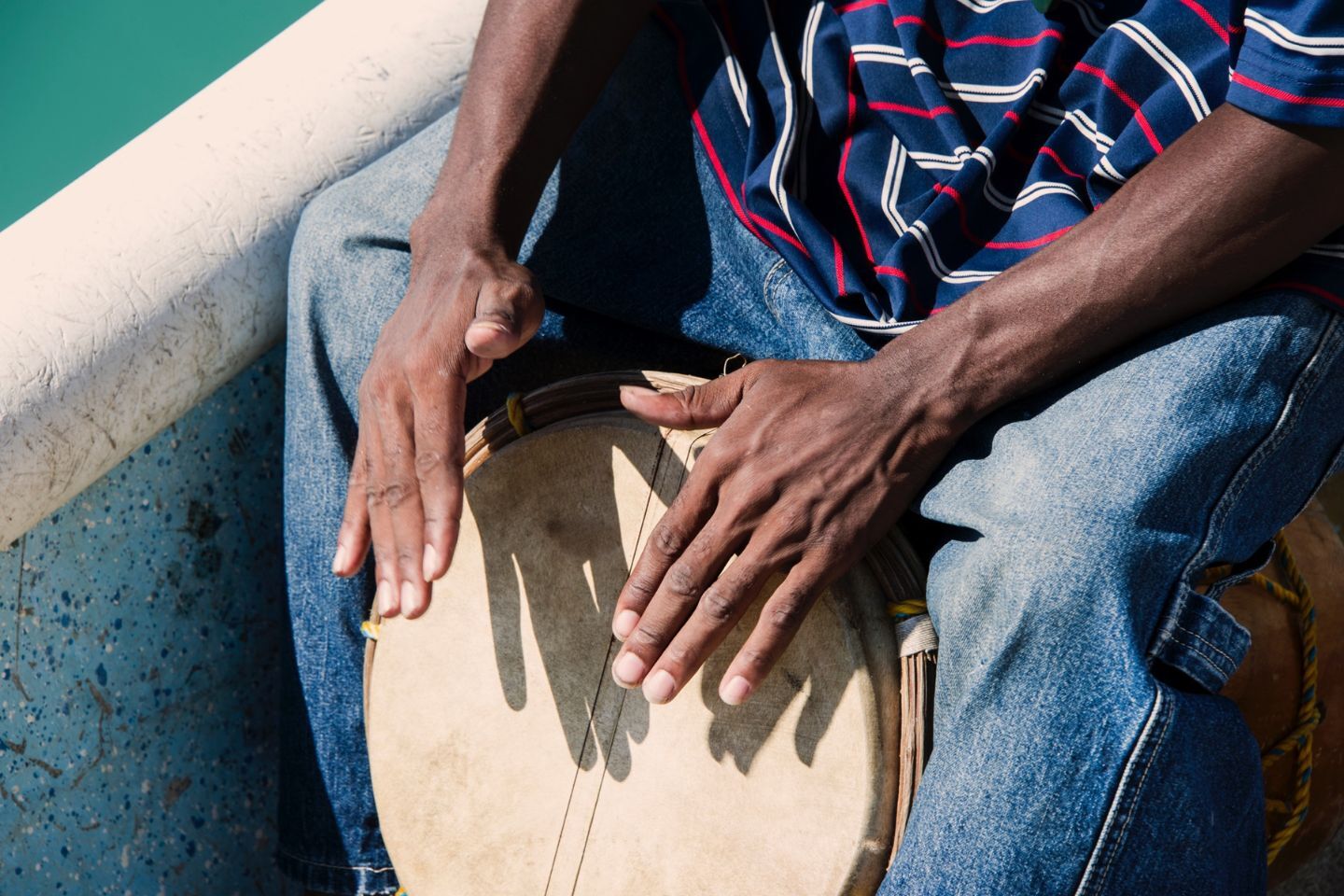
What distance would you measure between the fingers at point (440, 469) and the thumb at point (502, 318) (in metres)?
0.05

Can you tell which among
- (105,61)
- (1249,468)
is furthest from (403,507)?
(105,61)

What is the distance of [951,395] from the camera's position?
94 cm

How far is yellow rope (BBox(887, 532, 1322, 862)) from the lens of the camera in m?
1.12

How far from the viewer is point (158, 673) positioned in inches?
57.1

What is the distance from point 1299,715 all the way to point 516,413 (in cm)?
82

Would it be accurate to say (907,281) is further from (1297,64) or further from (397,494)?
(397,494)

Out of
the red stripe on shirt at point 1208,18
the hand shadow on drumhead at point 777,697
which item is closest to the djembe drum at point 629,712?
the hand shadow on drumhead at point 777,697

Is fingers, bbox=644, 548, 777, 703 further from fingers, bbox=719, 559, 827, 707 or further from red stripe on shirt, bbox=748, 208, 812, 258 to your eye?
red stripe on shirt, bbox=748, 208, 812, 258

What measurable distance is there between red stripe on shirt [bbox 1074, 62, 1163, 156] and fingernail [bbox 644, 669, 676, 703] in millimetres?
582

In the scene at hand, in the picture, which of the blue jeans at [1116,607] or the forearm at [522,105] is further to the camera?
the forearm at [522,105]

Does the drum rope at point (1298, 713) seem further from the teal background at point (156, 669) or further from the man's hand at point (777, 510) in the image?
the teal background at point (156, 669)

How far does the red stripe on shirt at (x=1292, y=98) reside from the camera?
809mm

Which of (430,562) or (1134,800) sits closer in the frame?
(1134,800)

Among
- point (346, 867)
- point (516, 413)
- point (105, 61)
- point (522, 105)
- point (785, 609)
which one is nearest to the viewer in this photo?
point (785, 609)
